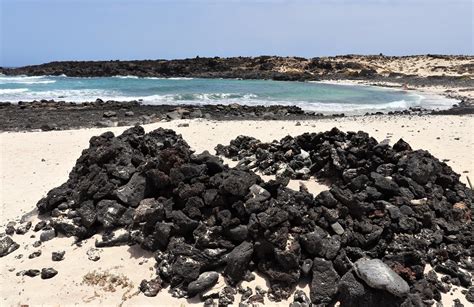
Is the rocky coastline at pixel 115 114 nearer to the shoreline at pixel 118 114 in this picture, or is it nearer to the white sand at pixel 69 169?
the shoreline at pixel 118 114

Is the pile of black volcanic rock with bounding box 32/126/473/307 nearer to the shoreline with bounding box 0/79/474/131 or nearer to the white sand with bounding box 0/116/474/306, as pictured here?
the white sand with bounding box 0/116/474/306

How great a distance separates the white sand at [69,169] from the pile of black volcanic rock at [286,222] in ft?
1.00

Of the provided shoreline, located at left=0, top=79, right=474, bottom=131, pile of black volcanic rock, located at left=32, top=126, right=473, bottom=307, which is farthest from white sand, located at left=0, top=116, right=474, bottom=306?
shoreline, located at left=0, top=79, right=474, bottom=131

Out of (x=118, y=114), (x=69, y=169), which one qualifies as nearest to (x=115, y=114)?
(x=118, y=114)

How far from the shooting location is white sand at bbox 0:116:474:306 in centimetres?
556

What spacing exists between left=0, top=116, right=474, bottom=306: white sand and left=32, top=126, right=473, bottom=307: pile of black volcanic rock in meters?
0.31

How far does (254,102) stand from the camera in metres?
27.4

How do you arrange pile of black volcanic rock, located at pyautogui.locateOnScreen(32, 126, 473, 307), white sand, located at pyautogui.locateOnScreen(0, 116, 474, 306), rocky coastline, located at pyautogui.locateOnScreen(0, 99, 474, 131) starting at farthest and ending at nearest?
1. rocky coastline, located at pyautogui.locateOnScreen(0, 99, 474, 131)
2. white sand, located at pyautogui.locateOnScreen(0, 116, 474, 306)
3. pile of black volcanic rock, located at pyautogui.locateOnScreen(32, 126, 473, 307)

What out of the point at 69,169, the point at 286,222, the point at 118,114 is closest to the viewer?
the point at 286,222

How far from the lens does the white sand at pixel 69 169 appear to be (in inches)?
219

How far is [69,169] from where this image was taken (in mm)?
10570

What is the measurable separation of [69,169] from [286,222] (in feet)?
22.4

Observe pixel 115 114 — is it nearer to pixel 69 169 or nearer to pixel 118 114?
pixel 118 114

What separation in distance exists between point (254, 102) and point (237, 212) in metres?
21.8
